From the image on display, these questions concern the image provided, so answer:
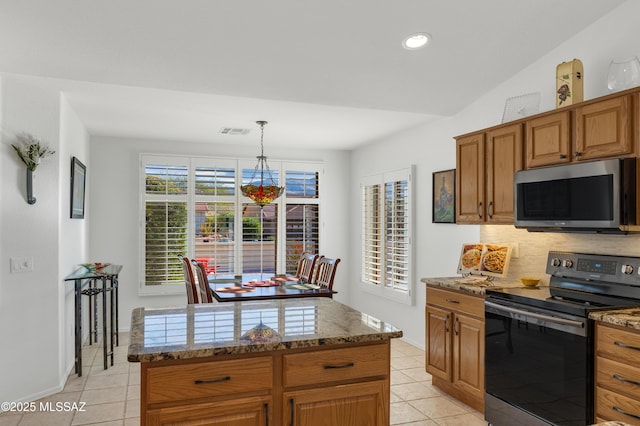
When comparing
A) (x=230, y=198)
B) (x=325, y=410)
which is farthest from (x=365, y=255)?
(x=325, y=410)

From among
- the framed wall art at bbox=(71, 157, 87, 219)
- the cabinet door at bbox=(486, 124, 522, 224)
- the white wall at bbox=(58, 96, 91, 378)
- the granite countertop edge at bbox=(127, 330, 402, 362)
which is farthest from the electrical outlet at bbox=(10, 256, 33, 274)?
the cabinet door at bbox=(486, 124, 522, 224)

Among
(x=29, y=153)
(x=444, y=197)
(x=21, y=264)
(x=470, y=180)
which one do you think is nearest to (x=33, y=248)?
(x=21, y=264)

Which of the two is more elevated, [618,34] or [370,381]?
[618,34]

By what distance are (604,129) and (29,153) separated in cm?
410

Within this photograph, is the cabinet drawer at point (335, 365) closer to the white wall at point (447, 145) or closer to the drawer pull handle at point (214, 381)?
the drawer pull handle at point (214, 381)

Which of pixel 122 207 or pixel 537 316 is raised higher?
pixel 122 207

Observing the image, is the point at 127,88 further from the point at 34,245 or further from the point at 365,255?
the point at 365,255

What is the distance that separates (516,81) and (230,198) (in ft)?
13.3

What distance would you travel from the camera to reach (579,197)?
9.39ft

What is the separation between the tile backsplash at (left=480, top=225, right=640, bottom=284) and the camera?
299cm

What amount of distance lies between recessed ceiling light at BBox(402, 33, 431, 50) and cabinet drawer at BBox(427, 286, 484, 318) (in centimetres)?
190

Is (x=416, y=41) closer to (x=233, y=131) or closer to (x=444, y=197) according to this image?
(x=444, y=197)

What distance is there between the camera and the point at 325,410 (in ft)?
6.40

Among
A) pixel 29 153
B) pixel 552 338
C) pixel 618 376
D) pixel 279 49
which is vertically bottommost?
pixel 618 376
